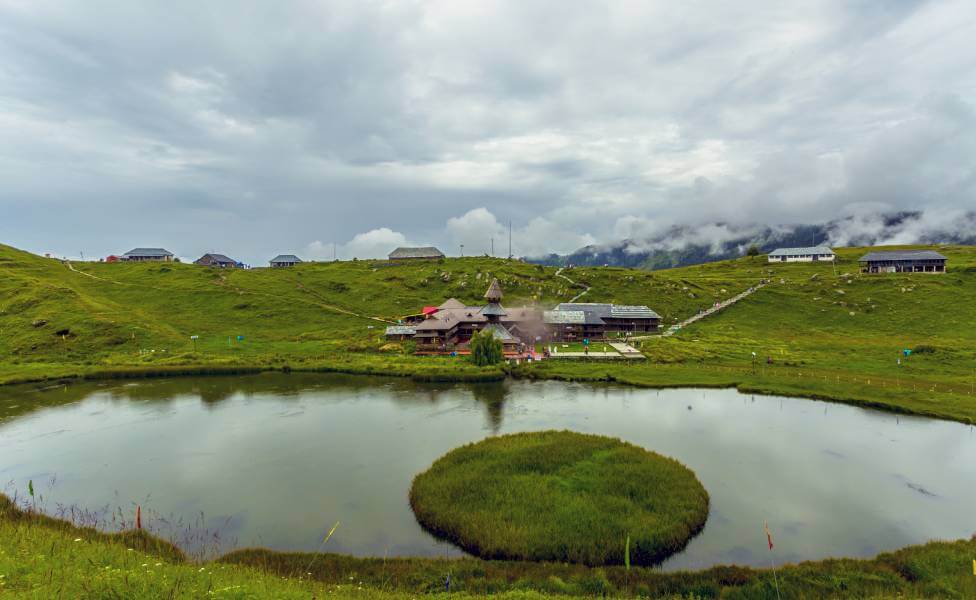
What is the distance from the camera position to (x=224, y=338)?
92.2 m

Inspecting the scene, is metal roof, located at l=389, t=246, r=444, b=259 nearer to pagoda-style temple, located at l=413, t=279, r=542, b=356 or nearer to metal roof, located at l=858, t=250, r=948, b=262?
pagoda-style temple, located at l=413, t=279, r=542, b=356

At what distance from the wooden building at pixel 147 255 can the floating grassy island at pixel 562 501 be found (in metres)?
197

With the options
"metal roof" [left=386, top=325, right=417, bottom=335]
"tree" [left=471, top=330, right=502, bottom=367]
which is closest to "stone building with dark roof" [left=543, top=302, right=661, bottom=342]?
"tree" [left=471, top=330, right=502, bottom=367]

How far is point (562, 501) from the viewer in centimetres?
2836

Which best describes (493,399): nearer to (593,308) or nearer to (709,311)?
(593,308)

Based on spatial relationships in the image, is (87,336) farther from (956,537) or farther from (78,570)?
(956,537)

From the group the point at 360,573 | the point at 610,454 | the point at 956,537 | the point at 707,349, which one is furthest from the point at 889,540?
the point at 707,349

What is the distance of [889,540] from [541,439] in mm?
22855

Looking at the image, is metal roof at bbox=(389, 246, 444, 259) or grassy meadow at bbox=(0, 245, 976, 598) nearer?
grassy meadow at bbox=(0, 245, 976, 598)

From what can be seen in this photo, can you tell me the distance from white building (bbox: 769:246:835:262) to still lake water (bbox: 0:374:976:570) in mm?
141996

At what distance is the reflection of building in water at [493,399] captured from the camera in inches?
1797

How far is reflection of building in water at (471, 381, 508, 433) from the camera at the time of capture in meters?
45.7

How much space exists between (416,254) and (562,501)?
533ft

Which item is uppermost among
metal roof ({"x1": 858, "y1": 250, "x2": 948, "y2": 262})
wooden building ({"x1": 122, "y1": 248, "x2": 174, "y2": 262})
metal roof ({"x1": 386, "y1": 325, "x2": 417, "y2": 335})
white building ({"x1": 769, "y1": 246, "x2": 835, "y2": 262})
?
wooden building ({"x1": 122, "y1": 248, "x2": 174, "y2": 262})
